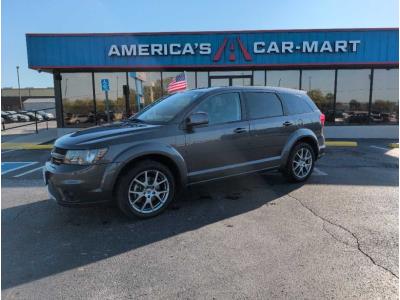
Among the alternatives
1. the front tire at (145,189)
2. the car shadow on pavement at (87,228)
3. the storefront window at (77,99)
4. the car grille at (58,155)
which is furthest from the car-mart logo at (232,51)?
the car grille at (58,155)

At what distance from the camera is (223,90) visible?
5.38m

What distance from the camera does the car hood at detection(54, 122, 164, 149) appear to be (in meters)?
4.32

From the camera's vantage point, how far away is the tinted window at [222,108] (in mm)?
5141

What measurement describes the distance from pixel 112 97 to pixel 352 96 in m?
10.5

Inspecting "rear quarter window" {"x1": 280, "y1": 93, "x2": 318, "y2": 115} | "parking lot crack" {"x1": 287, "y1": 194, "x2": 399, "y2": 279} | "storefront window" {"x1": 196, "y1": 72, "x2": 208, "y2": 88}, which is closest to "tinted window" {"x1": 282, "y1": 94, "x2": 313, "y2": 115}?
"rear quarter window" {"x1": 280, "y1": 93, "x2": 318, "y2": 115}

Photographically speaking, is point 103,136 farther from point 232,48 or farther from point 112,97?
point 112,97

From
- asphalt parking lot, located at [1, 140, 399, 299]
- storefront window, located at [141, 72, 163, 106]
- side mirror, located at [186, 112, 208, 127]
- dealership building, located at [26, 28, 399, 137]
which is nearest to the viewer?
asphalt parking lot, located at [1, 140, 399, 299]

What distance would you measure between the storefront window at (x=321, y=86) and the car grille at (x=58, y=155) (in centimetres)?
1240

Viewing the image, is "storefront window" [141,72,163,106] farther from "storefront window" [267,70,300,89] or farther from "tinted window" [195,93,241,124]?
"tinted window" [195,93,241,124]

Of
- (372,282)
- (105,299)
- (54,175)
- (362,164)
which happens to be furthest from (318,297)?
(362,164)

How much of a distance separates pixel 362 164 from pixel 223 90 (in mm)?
4978

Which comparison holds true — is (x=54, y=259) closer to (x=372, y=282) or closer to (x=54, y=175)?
(x=54, y=175)

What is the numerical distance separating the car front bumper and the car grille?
0.29 ft

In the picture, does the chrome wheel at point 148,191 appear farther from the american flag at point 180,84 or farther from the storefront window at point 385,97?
the storefront window at point 385,97
